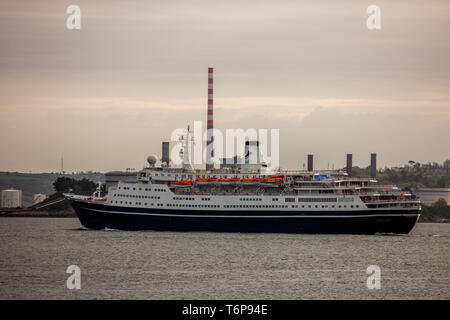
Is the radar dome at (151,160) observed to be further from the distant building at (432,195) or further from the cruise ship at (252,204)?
the distant building at (432,195)

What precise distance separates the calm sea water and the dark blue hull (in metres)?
1.33

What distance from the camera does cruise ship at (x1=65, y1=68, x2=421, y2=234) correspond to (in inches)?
3278

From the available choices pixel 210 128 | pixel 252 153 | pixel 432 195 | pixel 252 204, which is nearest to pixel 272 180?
pixel 252 204

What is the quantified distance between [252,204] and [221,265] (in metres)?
24.9

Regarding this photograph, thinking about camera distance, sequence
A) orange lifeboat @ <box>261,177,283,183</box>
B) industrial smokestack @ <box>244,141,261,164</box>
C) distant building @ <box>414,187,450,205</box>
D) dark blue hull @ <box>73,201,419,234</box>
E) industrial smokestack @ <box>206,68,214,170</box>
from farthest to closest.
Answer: distant building @ <box>414,187,450,205</box> < industrial smokestack @ <box>206,68,214,170</box> < industrial smokestack @ <box>244,141,261,164</box> < orange lifeboat @ <box>261,177,283,183</box> < dark blue hull @ <box>73,201,419,234</box>

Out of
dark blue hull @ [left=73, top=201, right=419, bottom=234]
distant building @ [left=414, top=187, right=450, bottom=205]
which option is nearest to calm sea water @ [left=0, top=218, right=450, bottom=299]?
dark blue hull @ [left=73, top=201, right=419, bottom=234]

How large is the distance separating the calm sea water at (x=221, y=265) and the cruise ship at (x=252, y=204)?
163cm

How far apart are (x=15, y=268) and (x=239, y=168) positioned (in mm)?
38784

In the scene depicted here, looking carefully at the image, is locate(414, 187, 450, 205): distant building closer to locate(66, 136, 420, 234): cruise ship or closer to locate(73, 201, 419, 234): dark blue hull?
locate(66, 136, 420, 234): cruise ship

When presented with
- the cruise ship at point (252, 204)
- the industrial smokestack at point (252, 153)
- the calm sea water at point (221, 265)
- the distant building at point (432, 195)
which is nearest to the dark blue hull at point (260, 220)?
the cruise ship at point (252, 204)

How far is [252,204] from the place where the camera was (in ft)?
277

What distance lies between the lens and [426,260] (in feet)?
218

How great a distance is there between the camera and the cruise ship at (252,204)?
8325 centimetres
